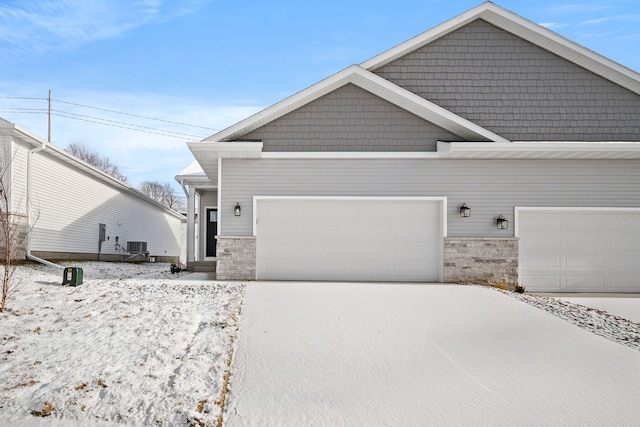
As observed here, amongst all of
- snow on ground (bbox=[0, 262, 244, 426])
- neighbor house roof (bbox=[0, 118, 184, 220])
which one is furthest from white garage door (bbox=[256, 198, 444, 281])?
neighbor house roof (bbox=[0, 118, 184, 220])

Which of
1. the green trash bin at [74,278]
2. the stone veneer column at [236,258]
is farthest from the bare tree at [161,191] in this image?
the green trash bin at [74,278]

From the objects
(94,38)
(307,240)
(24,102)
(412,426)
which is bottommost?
(412,426)

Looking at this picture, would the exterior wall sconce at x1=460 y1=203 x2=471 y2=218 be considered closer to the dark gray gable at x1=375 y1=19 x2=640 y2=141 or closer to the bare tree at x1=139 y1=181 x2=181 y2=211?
the dark gray gable at x1=375 y1=19 x2=640 y2=141

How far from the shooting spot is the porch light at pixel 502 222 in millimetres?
10656

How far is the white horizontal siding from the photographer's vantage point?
13.5 m

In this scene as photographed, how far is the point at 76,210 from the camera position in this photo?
52.5ft

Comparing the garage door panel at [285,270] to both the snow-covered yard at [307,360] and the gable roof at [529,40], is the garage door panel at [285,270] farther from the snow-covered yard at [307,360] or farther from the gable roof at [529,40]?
the gable roof at [529,40]

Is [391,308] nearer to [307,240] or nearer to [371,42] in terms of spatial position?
[307,240]

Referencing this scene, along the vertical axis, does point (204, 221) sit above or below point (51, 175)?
below

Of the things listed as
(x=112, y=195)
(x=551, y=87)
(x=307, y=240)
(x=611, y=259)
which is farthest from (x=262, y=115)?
(x=112, y=195)

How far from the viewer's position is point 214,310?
23.5 feet

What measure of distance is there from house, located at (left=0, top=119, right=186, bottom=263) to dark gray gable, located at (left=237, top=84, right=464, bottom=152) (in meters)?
5.67

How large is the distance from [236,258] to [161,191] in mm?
51323

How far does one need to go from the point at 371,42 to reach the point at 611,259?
8.75 meters
